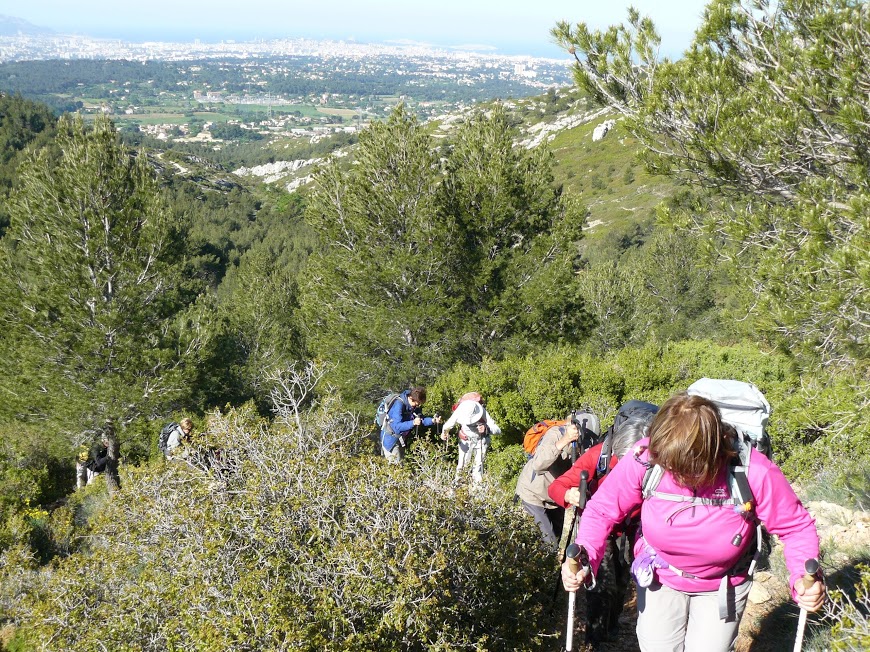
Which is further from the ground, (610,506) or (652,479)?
(652,479)

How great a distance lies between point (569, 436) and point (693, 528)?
160 cm

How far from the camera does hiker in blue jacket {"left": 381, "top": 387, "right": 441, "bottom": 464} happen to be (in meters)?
6.41

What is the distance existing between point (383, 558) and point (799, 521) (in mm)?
2030

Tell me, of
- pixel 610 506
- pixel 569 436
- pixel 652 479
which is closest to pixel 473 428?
pixel 569 436

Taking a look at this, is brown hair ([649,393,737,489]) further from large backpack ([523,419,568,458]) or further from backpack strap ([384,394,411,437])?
backpack strap ([384,394,411,437])

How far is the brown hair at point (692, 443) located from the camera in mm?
2248

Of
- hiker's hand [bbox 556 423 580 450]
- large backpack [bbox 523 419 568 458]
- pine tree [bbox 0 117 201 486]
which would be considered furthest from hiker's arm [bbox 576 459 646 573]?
pine tree [bbox 0 117 201 486]

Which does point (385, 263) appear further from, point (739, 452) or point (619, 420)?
point (739, 452)

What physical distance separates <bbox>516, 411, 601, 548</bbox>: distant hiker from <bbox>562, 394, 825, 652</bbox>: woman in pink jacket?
140 centimetres

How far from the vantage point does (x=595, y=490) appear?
3605mm

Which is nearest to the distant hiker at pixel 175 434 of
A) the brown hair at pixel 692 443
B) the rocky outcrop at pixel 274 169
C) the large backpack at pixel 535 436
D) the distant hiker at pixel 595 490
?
the large backpack at pixel 535 436

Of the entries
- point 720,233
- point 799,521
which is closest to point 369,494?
point 799,521

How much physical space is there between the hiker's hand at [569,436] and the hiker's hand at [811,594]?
1.75 m

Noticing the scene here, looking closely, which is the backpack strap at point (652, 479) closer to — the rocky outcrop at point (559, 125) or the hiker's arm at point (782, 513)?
the hiker's arm at point (782, 513)
